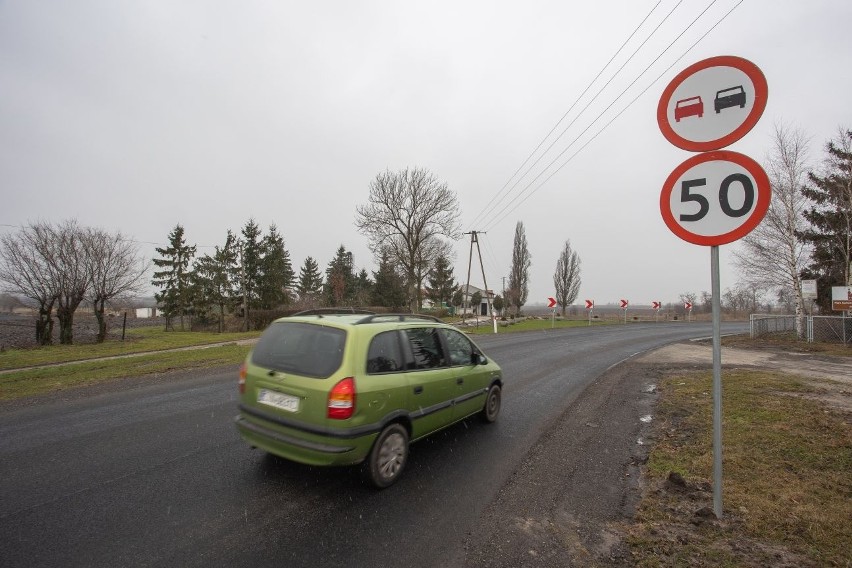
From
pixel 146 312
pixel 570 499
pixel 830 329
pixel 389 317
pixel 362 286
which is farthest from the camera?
pixel 146 312

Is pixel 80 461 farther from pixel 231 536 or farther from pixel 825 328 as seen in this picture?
pixel 825 328

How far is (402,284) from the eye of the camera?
49.5m

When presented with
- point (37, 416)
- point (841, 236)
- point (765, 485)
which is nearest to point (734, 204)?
point (765, 485)

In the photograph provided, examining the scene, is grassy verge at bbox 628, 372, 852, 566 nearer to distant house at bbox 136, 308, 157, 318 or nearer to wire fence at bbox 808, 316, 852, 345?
wire fence at bbox 808, 316, 852, 345

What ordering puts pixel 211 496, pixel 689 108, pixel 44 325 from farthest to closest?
pixel 44 325
pixel 211 496
pixel 689 108

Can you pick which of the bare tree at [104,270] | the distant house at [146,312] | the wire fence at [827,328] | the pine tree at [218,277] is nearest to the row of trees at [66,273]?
the bare tree at [104,270]

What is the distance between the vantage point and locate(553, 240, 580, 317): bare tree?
60.8 meters

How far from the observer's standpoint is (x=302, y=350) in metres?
3.81

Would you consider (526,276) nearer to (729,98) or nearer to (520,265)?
(520,265)

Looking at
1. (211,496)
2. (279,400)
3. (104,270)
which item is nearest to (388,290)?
(104,270)

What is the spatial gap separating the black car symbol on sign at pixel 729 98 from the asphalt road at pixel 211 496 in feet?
12.6

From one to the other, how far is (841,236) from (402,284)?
38852mm

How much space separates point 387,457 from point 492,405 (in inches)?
99.4

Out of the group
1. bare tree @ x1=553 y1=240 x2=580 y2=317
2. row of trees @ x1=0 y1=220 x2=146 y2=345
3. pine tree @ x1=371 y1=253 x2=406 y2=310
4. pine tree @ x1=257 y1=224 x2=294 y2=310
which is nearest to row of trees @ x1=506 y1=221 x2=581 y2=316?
bare tree @ x1=553 y1=240 x2=580 y2=317
